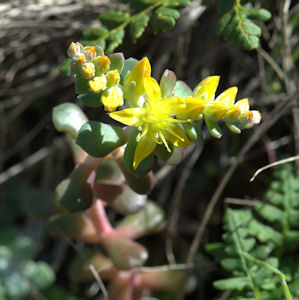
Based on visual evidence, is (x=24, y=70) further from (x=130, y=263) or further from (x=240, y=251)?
(x=240, y=251)

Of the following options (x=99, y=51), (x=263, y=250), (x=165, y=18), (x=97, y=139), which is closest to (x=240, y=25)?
(x=165, y=18)

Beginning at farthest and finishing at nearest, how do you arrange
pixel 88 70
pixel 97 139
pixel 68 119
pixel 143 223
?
pixel 143 223
pixel 68 119
pixel 97 139
pixel 88 70

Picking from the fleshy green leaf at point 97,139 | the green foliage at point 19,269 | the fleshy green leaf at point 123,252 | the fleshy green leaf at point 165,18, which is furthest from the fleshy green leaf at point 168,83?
the green foliage at point 19,269

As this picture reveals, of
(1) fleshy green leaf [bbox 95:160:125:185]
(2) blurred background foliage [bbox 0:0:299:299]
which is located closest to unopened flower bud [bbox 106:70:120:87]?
(1) fleshy green leaf [bbox 95:160:125:185]

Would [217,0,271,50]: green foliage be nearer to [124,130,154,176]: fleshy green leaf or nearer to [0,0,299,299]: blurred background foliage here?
[0,0,299,299]: blurred background foliage

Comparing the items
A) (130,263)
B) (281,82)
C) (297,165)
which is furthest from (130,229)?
(281,82)

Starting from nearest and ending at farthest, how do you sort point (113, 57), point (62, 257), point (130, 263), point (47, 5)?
point (113, 57)
point (130, 263)
point (47, 5)
point (62, 257)

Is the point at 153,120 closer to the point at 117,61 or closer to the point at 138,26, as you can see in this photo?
the point at 117,61
